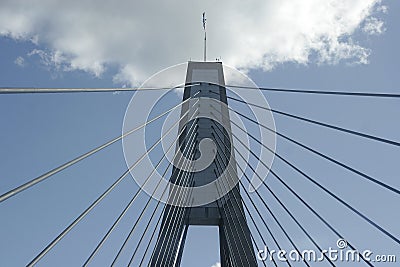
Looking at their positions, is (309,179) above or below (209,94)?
below

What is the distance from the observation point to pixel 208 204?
789cm

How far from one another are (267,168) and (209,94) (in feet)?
9.30

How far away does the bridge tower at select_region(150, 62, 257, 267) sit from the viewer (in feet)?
23.2

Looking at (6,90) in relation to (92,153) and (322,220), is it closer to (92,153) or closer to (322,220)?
(92,153)

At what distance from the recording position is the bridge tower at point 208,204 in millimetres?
7078

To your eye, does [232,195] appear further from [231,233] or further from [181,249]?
[181,249]

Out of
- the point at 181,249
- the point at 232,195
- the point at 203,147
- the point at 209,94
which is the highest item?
the point at 209,94

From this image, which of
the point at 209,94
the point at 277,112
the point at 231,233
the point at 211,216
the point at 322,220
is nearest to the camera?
the point at 322,220

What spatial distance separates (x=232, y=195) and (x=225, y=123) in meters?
1.30

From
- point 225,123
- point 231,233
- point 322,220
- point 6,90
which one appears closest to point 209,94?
point 225,123

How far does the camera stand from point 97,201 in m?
4.11

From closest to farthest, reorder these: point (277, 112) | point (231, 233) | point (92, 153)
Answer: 1. point (92, 153)
2. point (277, 112)
3. point (231, 233)

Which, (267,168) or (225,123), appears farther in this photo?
(225,123)

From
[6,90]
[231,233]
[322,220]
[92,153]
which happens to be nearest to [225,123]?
[231,233]
